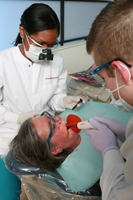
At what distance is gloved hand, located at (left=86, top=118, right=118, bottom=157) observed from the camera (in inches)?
43.4

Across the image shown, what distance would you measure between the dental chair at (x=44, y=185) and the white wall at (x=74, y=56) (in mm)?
2284

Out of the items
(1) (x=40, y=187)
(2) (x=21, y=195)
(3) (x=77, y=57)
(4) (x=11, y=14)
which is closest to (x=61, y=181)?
(1) (x=40, y=187)

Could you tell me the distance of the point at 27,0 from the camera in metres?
2.29

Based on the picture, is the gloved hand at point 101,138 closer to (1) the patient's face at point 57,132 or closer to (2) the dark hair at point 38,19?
(1) the patient's face at point 57,132

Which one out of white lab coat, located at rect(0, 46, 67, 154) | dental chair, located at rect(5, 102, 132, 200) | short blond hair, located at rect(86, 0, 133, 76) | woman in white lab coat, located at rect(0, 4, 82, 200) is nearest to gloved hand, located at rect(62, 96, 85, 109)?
woman in white lab coat, located at rect(0, 4, 82, 200)

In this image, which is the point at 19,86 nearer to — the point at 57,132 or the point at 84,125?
the point at 57,132

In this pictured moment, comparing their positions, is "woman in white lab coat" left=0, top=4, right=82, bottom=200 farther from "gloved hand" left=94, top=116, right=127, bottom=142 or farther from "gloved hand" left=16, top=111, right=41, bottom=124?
"gloved hand" left=94, top=116, right=127, bottom=142

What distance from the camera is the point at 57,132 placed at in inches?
54.2

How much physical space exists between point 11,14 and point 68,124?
5.85ft

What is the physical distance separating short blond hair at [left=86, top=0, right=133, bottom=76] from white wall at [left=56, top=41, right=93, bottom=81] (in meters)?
2.28

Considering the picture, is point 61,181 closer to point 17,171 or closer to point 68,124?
point 17,171

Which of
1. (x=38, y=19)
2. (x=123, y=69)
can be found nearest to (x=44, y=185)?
(x=123, y=69)

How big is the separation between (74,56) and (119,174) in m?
2.82

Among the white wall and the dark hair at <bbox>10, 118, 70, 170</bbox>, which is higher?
the white wall
